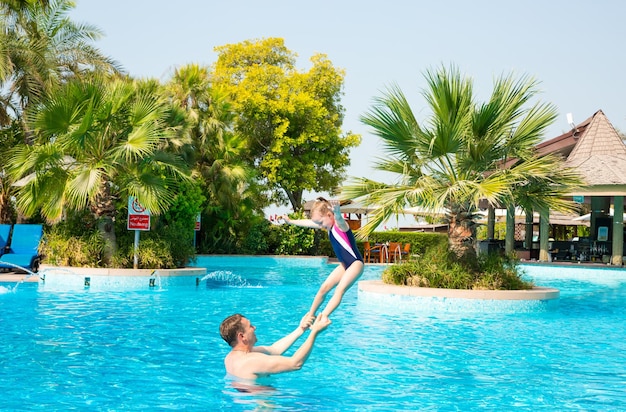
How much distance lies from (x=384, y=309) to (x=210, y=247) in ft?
52.4

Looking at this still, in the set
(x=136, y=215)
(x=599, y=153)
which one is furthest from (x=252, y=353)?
(x=599, y=153)

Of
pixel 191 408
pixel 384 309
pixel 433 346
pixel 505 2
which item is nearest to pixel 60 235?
pixel 384 309

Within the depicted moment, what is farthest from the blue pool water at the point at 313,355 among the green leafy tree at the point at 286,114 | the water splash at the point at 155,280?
the green leafy tree at the point at 286,114

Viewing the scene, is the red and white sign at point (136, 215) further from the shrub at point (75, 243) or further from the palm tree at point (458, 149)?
the palm tree at point (458, 149)

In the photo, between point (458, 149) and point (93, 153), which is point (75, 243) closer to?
point (93, 153)

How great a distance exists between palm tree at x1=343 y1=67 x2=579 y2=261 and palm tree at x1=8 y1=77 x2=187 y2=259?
4.86 m

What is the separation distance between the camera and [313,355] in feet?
30.9

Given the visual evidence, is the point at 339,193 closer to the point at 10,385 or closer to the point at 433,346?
the point at 433,346

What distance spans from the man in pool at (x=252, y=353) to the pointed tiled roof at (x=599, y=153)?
20.2 metres

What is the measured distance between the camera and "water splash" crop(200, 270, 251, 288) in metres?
19.2

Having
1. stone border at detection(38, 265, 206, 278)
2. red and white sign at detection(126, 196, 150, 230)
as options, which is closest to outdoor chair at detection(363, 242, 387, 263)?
stone border at detection(38, 265, 206, 278)

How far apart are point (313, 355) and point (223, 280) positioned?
11576mm

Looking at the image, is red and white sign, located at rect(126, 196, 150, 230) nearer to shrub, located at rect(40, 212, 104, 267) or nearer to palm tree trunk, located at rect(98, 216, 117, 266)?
palm tree trunk, located at rect(98, 216, 117, 266)

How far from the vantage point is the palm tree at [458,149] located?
49.1 feet
